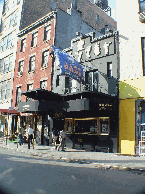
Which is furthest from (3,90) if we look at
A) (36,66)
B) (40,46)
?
(40,46)

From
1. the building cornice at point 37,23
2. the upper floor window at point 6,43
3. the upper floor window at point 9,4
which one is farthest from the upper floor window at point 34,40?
the upper floor window at point 9,4

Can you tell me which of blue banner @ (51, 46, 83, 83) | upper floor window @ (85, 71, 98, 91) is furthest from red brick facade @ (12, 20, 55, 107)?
blue banner @ (51, 46, 83, 83)

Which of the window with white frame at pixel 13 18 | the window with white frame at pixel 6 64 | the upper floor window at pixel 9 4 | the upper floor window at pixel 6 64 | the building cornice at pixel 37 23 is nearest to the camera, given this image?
the building cornice at pixel 37 23

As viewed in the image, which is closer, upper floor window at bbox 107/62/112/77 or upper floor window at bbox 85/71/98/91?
upper floor window at bbox 107/62/112/77

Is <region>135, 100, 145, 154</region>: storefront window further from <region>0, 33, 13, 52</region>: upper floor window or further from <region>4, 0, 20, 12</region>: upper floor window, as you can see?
<region>4, 0, 20, 12</region>: upper floor window

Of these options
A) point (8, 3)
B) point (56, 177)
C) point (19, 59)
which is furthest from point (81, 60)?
point (8, 3)

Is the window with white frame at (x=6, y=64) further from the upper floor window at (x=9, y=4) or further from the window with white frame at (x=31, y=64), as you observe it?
the upper floor window at (x=9, y=4)

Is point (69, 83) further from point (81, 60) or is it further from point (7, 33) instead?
point (7, 33)

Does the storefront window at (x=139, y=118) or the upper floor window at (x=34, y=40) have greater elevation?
the upper floor window at (x=34, y=40)

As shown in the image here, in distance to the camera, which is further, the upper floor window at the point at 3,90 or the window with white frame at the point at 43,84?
the upper floor window at the point at 3,90

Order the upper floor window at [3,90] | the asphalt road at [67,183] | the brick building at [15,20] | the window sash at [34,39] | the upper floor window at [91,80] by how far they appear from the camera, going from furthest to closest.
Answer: the upper floor window at [3,90], the brick building at [15,20], the window sash at [34,39], the upper floor window at [91,80], the asphalt road at [67,183]

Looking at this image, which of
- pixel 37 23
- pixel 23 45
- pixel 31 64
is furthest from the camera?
pixel 23 45

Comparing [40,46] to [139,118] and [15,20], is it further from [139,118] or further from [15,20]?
[139,118]

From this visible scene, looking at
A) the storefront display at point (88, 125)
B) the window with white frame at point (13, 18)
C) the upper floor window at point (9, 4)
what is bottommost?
the storefront display at point (88, 125)
